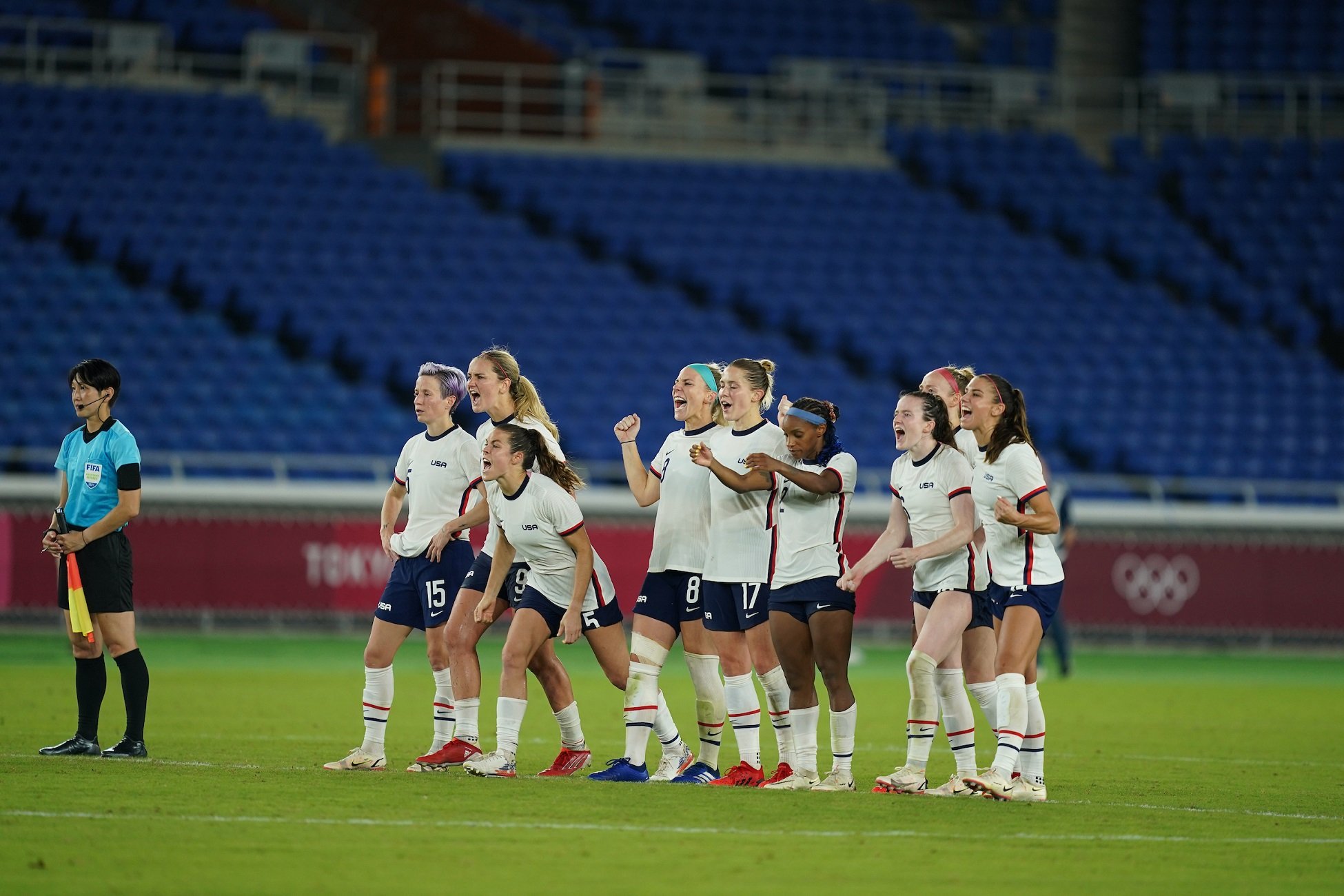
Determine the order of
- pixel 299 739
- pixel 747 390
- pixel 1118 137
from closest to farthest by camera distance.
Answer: pixel 747 390 → pixel 299 739 → pixel 1118 137

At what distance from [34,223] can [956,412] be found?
2054cm

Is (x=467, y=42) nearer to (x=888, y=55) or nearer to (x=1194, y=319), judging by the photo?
(x=888, y=55)

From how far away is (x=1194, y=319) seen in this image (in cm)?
3130

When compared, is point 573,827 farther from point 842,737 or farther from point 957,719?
point 957,719

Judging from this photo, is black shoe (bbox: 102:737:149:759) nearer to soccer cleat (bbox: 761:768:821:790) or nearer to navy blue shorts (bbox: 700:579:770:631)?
navy blue shorts (bbox: 700:579:770:631)

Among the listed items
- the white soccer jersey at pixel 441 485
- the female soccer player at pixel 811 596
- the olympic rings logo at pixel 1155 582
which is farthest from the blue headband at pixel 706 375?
the olympic rings logo at pixel 1155 582

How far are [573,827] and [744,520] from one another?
2.45 meters

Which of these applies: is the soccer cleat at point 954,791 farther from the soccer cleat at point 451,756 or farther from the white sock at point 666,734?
the soccer cleat at point 451,756

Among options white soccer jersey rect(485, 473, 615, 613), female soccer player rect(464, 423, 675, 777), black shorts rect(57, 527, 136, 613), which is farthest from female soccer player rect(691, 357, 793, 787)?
black shorts rect(57, 527, 136, 613)

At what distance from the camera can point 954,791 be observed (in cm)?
988

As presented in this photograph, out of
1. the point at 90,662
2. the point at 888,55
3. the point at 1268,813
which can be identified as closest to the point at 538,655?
the point at 90,662

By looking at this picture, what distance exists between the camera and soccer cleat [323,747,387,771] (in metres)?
10.3

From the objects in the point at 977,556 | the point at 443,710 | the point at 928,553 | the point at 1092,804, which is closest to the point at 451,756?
the point at 443,710

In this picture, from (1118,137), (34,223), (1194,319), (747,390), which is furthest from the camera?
(1118,137)
